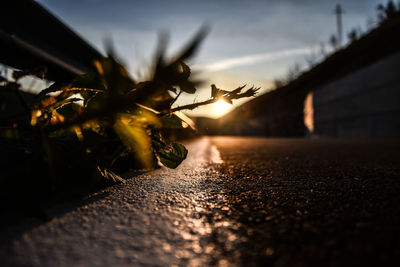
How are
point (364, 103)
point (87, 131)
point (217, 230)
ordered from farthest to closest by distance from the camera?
point (364, 103) < point (87, 131) < point (217, 230)

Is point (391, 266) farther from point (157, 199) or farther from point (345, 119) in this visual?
point (345, 119)

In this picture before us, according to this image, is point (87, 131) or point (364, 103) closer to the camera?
point (87, 131)

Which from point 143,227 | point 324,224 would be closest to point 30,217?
point 143,227

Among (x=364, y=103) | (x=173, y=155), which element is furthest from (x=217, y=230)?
(x=364, y=103)

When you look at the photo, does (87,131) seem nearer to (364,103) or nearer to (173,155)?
(173,155)

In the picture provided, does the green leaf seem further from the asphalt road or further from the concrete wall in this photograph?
the concrete wall

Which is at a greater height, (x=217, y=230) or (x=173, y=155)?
(x=173, y=155)

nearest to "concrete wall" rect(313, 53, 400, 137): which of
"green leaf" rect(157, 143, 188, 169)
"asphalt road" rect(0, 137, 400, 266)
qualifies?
"asphalt road" rect(0, 137, 400, 266)

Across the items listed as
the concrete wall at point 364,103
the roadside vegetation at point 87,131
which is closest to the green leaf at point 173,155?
the roadside vegetation at point 87,131
